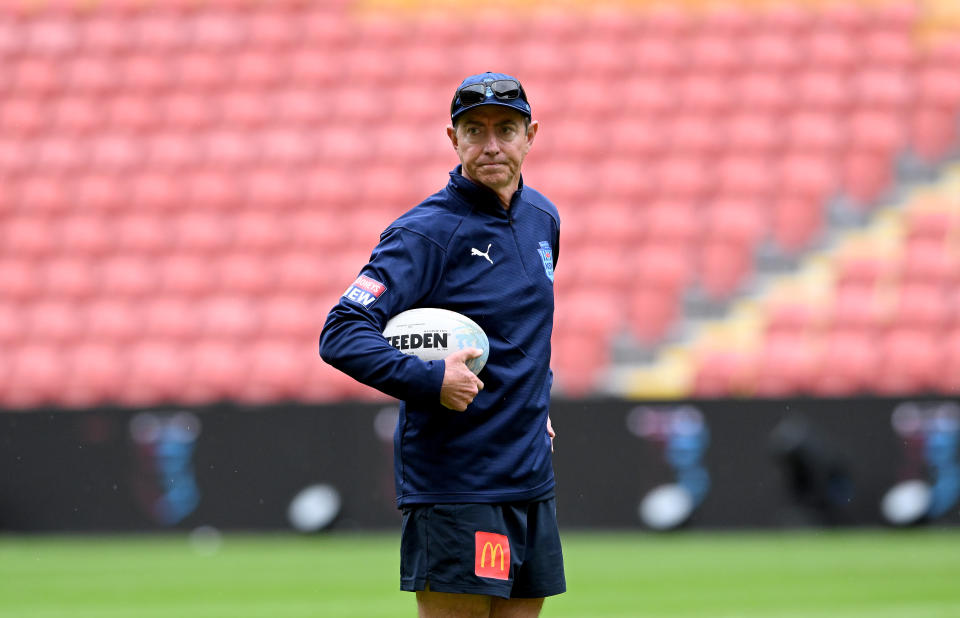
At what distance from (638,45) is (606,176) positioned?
1927mm

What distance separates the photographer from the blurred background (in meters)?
11.6

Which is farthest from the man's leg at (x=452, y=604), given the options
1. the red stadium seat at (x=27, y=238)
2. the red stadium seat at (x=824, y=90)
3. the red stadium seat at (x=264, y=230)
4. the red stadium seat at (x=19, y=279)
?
the red stadium seat at (x=27, y=238)

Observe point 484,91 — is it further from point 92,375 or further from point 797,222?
point 92,375

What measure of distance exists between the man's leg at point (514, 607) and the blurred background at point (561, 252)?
7631 mm

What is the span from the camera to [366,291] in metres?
3.74

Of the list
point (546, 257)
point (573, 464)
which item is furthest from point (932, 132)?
point (546, 257)

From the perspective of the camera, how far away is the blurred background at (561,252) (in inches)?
459

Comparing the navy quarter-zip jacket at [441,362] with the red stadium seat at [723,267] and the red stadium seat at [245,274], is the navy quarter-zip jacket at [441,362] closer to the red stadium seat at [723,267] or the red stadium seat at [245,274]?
the red stadium seat at [723,267]

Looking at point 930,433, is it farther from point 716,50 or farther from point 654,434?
point 716,50

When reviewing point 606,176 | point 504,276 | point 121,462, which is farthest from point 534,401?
point 606,176

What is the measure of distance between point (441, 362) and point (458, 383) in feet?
0.23

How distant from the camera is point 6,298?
1476 cm

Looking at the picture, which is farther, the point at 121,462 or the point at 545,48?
the point at 545,48

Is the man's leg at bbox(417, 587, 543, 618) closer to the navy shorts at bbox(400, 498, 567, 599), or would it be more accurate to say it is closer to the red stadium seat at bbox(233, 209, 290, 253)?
the navy shorts at bbox(400, 498, 567, 599)
